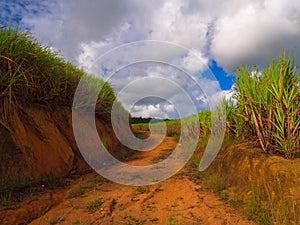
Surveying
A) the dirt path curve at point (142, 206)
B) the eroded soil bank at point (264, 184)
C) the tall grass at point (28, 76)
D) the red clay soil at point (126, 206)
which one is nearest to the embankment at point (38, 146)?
the tall grass at point (28, 76)

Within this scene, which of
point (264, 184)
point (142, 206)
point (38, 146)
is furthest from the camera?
point (38, 146)

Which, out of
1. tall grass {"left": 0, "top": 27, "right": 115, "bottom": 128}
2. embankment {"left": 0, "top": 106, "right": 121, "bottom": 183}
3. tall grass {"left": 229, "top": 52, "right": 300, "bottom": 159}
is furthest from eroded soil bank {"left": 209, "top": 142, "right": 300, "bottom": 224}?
tall grass {"left": 0, "top": 27, "right": 115, "bottom": 128}

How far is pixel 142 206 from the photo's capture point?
285 centimetres

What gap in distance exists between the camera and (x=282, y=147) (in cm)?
276

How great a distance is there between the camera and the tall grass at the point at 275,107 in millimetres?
2762

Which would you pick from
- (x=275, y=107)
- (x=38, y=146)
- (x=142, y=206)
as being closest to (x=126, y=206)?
(x=142, y=206)

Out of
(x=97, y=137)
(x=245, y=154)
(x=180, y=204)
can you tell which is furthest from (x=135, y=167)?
(x=245, y=154)

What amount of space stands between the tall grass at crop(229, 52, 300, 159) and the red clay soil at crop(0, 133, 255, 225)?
0.97m

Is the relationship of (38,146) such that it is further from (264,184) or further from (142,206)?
(264,184)

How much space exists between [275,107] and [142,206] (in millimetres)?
2020

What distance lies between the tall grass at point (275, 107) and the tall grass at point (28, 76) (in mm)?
3217

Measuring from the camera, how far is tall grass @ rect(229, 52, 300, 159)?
276 cm

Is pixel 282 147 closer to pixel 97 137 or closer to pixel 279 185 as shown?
pixel 279 185

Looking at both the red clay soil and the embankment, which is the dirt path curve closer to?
the red clay soil
